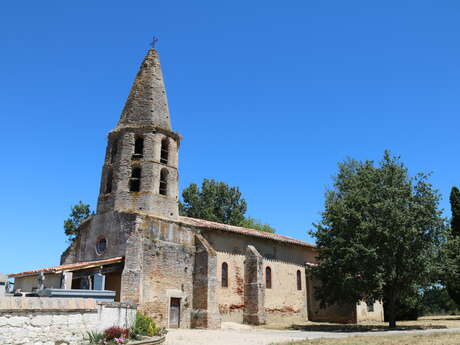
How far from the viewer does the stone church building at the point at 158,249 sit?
22.9 metres

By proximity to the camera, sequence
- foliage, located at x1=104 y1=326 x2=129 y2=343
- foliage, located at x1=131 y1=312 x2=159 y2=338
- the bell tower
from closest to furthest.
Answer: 1. foliage, located at x1=104 y1=326 x2=129 y2=343
2. foliage, located at x1=131 y1=312 x2=159 y2=338
3. the bell tower

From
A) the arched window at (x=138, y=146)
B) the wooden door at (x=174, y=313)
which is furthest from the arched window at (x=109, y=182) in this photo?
the wooden door at (x=174, y=313)

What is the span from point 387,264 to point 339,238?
10.4 feet

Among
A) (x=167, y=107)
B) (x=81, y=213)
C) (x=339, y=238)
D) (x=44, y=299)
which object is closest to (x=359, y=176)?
(x=339, y=238)

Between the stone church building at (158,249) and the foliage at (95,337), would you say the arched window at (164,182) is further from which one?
the foliage at (95,337)

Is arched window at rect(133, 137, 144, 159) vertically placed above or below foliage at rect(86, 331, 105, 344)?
above

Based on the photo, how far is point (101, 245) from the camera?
82.4 feet

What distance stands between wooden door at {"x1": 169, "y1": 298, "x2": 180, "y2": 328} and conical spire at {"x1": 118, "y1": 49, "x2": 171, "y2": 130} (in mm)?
10885

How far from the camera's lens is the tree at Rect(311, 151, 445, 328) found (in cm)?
2405

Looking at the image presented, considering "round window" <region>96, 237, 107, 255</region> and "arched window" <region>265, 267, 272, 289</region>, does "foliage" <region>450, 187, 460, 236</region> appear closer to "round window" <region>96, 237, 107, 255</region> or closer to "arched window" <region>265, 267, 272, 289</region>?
"arched window" <region>265, 267, 272, 289</region>

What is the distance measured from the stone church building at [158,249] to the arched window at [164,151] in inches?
2.6

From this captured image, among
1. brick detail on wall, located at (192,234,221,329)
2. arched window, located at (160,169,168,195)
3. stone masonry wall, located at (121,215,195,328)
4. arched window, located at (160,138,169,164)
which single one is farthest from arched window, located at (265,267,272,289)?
arched window, located at (160,138,169,164)

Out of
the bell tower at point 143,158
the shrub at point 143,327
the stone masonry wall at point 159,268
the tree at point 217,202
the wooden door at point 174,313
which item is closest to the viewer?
the shrub at point 143,327

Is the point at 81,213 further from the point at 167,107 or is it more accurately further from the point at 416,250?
the point at 416,250
